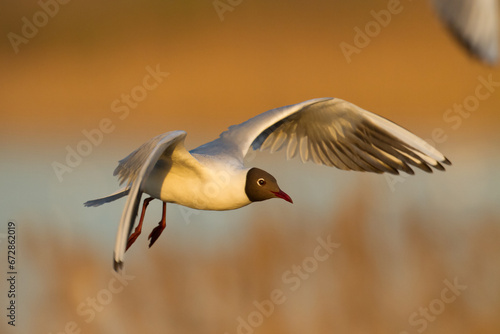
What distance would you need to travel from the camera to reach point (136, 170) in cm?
278

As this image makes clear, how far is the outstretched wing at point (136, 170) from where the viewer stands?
7.91ft

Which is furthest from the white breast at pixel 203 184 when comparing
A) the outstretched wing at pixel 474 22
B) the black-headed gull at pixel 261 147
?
the outstretched wing at pixel 474 22

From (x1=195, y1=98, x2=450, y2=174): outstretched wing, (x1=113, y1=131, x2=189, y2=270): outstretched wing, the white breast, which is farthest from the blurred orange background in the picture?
(x1=113, y1=131, x2=189, y2=270): outstretched wing

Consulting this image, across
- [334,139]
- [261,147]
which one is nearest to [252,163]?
[261,147]

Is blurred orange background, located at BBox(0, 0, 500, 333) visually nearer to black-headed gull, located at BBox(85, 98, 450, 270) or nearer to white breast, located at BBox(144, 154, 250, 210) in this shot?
black-headed gull, located at BBox(85, 98, 450, 270)

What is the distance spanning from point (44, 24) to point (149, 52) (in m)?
0.74

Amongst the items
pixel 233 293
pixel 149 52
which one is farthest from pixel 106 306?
pixel 149 52

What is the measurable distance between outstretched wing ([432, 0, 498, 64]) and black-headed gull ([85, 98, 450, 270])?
92 cm

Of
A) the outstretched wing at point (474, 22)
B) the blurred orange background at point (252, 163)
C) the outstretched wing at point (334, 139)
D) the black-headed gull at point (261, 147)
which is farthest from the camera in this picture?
the blurred orange background at point (252, 163)

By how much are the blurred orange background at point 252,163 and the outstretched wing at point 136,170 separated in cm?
129

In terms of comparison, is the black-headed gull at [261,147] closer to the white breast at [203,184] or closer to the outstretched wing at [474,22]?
the white breast at [203,184]

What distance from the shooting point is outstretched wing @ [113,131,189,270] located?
241 cm

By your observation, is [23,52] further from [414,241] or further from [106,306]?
[414,241]

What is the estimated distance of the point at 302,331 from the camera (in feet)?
13.5
